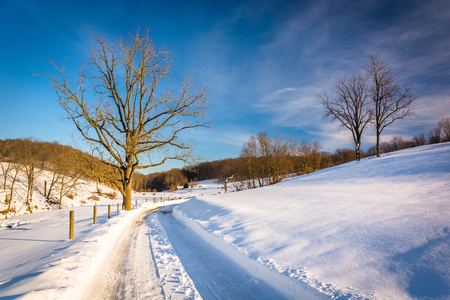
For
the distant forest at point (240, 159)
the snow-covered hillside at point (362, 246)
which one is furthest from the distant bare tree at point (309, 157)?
the snow-covered hillside at point (362, 246)

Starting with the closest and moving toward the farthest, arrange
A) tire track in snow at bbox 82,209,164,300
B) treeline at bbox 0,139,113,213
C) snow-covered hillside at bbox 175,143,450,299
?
snow-covered hillside at bbox 175,143,450,299 < tire track in snow at bbox 82,209,164,300 < treeline at bbox 0,139,113,213

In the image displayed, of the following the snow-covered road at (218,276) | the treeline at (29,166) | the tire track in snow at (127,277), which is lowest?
the snow-covered road at (218,276)

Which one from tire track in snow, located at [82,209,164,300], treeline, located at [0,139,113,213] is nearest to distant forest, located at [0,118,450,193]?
treeline, located at [0,139,113,213]

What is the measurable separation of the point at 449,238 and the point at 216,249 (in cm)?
502

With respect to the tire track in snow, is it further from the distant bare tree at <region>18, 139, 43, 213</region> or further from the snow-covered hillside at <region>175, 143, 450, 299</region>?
the distant bare tree at <region>18, 139, 43, 213</region>

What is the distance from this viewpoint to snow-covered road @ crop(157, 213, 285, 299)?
3402 mm

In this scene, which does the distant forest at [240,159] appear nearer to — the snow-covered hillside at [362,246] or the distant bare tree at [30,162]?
the distant bare tree at [30,162]

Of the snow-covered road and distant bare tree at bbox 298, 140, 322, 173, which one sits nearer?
the snow-covered road

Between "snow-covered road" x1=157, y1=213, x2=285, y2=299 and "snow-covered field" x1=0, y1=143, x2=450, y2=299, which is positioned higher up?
"snow-covered field" x1=0, y1=143, x2=450, y2=299

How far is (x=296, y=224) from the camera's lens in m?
5.79

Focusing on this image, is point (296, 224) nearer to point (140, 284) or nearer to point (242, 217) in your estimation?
point (242, 217)

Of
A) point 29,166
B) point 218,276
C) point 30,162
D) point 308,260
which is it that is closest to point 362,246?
point 308,260

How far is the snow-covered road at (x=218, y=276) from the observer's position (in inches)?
134

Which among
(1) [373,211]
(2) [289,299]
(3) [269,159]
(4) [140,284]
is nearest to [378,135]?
(3) [269,159]
